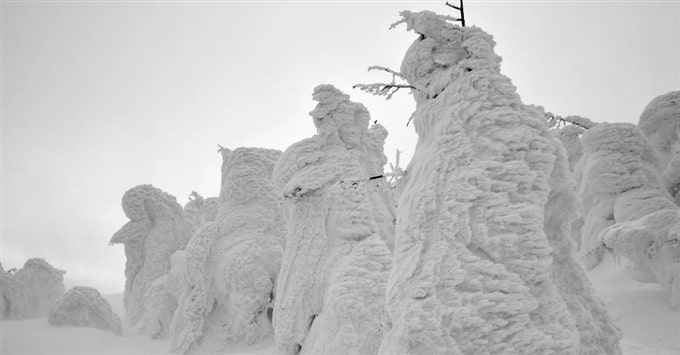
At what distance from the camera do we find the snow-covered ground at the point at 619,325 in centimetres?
799

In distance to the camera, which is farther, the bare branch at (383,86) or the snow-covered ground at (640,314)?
the snow-covered ground at (640,314)

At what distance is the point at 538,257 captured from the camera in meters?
3.24

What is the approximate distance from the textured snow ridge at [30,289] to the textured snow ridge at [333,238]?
1173 centimetres

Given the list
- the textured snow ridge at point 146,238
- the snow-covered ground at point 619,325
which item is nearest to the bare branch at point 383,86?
the snow-covered ground at point 619,325

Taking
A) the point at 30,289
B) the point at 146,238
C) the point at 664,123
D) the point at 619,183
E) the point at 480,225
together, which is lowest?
the point at 480,225

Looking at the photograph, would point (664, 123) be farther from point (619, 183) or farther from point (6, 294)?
point (6, 294)

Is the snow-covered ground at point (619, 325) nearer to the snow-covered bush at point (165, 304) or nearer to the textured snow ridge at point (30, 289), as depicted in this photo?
the snow-covered bush at point (165, 304)

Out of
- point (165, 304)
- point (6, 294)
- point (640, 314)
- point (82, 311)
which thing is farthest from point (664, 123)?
point (6, 294)

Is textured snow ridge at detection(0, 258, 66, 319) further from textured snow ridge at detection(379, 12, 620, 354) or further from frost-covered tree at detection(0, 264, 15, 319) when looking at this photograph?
textured snow ridge at detection(379, 12, 620, 354)

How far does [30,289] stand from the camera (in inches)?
668

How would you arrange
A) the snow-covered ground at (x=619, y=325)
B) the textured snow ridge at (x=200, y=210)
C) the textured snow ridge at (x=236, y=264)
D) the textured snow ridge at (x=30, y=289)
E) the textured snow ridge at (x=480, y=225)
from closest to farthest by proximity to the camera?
the textured snow ridge at (x=480, y=225) → the snow-covered ground at (x=619, y=325) → the textured snow ridge at (x=236, y=264) → the textured snow ridge at (x=30, y=289) → the textured snow ridge at (x=200, y=210)

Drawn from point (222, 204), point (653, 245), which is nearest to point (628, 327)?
point (653, 245)

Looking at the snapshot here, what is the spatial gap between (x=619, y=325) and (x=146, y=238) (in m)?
12.8

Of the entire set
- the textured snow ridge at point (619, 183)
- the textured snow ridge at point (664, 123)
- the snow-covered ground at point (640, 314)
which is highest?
the textured snow ridge at point (664, 123)
